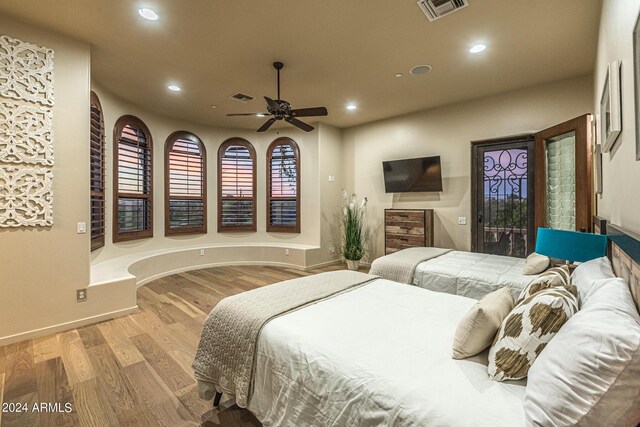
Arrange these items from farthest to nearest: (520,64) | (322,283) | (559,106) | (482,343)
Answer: (559,106), (520,64), (322,283), (482,343)

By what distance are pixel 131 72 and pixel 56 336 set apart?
3090 mm

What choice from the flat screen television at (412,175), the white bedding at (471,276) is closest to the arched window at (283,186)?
the flat screen television at (412,175)

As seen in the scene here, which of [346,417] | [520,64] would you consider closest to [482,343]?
[346,417]

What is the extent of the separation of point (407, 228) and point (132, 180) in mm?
4737

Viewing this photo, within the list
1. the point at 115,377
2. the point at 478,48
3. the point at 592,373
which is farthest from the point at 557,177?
the point at 115,377

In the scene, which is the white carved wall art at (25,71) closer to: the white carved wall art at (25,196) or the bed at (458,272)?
the white carved wall art at (25,196)

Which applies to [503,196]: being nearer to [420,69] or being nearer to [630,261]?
[420,69]

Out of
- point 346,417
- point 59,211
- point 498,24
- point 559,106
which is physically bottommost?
point 346,417

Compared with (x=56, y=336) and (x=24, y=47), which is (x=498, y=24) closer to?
(x=24, y=47)

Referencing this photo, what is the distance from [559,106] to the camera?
12.7 feet

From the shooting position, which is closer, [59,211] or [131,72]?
[59,211]

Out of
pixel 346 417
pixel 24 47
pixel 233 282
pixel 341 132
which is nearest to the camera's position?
pixel 346 417

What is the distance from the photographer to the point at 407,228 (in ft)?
16.3

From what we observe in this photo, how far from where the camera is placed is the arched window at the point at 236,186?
6199 mm
